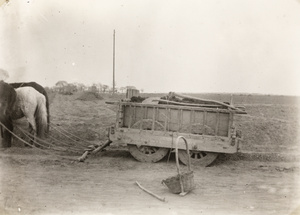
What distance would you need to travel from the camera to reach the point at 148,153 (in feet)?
23.5

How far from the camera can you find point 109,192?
5320 mm

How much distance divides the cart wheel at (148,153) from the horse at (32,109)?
2.44 metres

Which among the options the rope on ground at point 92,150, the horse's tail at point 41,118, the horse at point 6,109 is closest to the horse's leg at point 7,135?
the horse at point 6,109

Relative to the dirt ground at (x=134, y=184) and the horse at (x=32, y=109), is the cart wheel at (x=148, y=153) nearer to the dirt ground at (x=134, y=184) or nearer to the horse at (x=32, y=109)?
the dirt ground at (x=134, y=184)

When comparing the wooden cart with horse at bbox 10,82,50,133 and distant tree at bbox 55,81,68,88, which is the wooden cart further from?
horse at bbox 10,82,50,133

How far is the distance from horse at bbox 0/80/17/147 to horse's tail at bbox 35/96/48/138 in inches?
23.6

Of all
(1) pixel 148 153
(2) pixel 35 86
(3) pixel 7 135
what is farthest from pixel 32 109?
(1) pixel 148 153

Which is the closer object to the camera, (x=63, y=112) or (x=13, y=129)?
(x=13, y=129)

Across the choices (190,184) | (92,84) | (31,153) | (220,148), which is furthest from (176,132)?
(31,153)

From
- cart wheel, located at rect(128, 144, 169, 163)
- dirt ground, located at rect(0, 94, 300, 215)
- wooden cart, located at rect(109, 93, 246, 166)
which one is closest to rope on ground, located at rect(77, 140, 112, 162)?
dirt ground, located at rect(0, 94, 300, 215)

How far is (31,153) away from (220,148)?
4.07m

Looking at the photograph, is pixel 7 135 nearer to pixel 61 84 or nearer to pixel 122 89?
pixel 61 84

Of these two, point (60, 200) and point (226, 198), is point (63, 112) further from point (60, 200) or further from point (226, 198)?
point (226, 198)

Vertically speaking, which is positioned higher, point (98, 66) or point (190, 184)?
point (98, 66)
